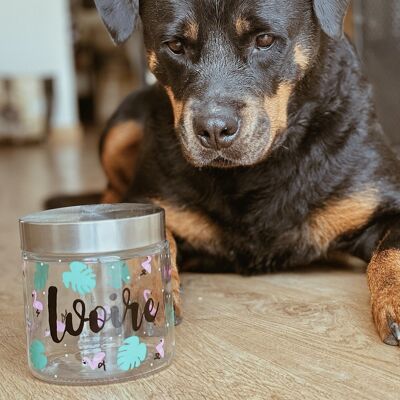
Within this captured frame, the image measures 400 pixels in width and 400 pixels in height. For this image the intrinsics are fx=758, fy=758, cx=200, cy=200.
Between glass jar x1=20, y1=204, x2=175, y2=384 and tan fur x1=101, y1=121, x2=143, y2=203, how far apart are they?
1.16 m

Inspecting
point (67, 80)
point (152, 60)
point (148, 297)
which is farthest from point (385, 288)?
point (67, 80)

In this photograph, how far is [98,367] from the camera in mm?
1223

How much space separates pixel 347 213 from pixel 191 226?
0.38m

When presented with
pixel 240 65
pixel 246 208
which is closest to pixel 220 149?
pixel 240 65

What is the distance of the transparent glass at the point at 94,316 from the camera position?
1.20 metres

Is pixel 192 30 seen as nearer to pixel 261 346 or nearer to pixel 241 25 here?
pixel 241 25

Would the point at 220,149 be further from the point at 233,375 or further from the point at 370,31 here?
the point at 370,31

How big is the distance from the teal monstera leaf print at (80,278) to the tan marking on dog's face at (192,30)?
0.66 metres

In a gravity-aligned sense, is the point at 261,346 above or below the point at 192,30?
below

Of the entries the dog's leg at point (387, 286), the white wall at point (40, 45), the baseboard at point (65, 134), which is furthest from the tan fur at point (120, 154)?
the baseboard at point (65, 134)

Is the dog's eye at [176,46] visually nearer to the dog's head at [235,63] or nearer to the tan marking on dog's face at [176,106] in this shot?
the dog's head at [235,63]

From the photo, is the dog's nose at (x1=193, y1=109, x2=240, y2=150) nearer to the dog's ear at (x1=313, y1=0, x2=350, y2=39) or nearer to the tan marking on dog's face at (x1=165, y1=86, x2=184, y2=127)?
the tan marking on dog's face at (x1=165, y1=86, x2=184, y2=127)

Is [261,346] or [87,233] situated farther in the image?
[261,346]

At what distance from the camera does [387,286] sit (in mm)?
1488
